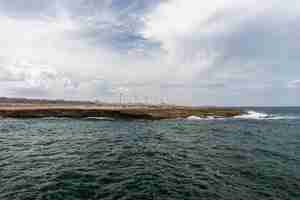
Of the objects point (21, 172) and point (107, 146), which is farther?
point (107, 146)

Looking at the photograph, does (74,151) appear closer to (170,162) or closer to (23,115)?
(170,162)

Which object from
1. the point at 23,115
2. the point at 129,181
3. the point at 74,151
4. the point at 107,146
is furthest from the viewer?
the point at 23,115

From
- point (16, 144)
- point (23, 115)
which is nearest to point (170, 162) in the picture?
point (16, 144)

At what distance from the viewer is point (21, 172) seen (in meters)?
18.7

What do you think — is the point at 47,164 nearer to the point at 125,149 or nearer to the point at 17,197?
the point at 17,197

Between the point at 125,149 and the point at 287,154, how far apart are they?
20.9 m

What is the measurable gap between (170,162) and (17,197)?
1403 cm

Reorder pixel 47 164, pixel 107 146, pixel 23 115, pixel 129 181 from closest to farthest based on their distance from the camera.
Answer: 1. pixel 129 181
2. pixel 47 164
3. pixel 107 146
4. pixel 23 115

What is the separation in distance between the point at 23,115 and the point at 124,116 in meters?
34.5

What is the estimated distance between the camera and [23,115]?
243 feet

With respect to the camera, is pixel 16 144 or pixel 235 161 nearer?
pixel 235 161

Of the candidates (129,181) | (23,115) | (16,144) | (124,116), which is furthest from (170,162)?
(23,115)

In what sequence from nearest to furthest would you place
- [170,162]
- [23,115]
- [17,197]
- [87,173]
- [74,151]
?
[17,197]
[87,173]
[170,162]
[74,151]
[23,115]

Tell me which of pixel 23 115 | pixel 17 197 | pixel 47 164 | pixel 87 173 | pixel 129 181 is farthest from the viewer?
pixel 23 115
